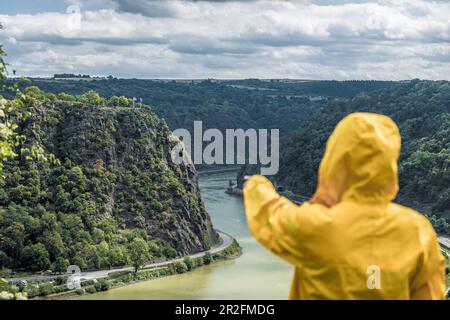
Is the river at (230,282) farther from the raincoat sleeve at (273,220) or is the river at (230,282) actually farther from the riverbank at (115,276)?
the raincoat sleeve at (273,220)

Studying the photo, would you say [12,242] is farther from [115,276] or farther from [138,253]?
[138,253]

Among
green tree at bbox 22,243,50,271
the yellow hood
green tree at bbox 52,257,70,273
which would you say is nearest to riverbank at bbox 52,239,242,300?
green tree at bbox 52,257,70,273

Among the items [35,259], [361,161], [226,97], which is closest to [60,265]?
[35,259]

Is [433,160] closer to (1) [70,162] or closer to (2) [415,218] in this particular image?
(1) [70,162]

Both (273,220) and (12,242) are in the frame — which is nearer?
(273,220)

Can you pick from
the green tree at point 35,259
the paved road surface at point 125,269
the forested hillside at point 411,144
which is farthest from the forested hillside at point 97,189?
the forested hillside at point 411,144
